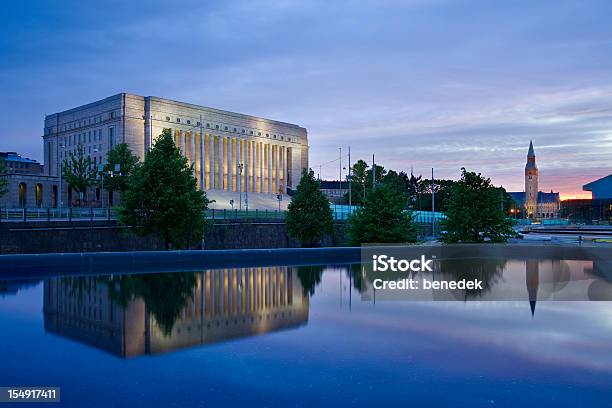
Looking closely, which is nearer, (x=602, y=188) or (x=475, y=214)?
(x=475, y=214)

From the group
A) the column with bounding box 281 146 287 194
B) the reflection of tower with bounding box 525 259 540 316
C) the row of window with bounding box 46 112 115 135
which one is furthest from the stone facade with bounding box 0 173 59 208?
the reflection of tower with bounding box 525 259 540 316

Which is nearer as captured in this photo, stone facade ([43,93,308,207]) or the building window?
the building window

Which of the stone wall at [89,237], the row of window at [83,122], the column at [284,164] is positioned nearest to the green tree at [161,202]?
the stone wall at [89,237]

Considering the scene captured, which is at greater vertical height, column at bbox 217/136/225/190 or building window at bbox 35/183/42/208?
column at bbox 217/136/225/190

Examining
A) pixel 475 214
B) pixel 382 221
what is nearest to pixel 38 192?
pixel 382 221

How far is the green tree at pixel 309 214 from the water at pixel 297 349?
20891mm

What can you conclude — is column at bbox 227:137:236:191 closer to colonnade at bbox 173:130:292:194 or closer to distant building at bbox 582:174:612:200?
colonnade at bbox 173:130:292:194

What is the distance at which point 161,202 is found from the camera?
28.5 metres

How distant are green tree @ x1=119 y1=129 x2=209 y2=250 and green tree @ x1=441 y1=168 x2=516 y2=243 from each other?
44.0 ft

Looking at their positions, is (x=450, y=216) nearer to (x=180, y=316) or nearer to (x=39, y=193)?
(x=180, y=316)

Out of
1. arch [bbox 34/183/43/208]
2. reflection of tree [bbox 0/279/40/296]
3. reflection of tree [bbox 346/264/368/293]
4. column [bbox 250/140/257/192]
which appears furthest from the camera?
column [bbox 250/140/257/192]

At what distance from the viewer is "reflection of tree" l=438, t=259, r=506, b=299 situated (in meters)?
17.3

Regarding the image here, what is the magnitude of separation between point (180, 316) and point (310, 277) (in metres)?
8.05

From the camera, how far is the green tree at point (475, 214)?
84.7 ft
